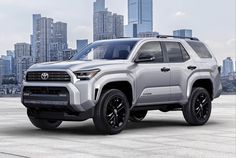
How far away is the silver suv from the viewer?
30.6 feet

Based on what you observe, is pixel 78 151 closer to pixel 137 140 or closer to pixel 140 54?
pixel 137 140

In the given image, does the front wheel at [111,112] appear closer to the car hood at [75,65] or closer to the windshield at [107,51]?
the car hood at [75,65]

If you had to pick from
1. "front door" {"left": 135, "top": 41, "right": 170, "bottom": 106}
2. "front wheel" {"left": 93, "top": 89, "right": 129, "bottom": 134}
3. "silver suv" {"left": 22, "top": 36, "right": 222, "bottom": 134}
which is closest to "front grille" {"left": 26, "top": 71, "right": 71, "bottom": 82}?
"silver suv" {"left": 22, "top": 36, "right": 222, "bottom": 134}

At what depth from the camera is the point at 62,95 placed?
30.5 ft

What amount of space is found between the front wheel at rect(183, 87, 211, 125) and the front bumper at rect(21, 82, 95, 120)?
2921mm

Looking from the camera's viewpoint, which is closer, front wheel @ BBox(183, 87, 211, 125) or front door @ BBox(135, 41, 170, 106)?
front door @ BBox(135, 41, 170, 106)

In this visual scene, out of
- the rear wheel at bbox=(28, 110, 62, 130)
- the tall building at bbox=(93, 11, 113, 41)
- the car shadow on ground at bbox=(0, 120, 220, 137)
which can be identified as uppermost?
the tall building at bbox=(93, 11, 113, 41)

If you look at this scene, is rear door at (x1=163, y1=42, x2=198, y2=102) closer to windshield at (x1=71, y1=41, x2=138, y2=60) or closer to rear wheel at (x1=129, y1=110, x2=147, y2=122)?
windshield at (x1=71, y1=41, x2=138, y2=60)

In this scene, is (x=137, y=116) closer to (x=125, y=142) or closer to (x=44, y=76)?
(x=44, y=76)

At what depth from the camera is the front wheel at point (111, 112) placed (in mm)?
9406

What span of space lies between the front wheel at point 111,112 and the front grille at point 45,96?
616mm

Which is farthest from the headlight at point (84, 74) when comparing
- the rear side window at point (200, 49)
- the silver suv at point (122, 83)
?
the rear side window at point (200, 49)

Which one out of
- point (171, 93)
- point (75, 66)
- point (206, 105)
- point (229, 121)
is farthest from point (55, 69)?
point (229, 121)

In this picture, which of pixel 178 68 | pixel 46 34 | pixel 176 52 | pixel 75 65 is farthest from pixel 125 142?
pixel 46 34
